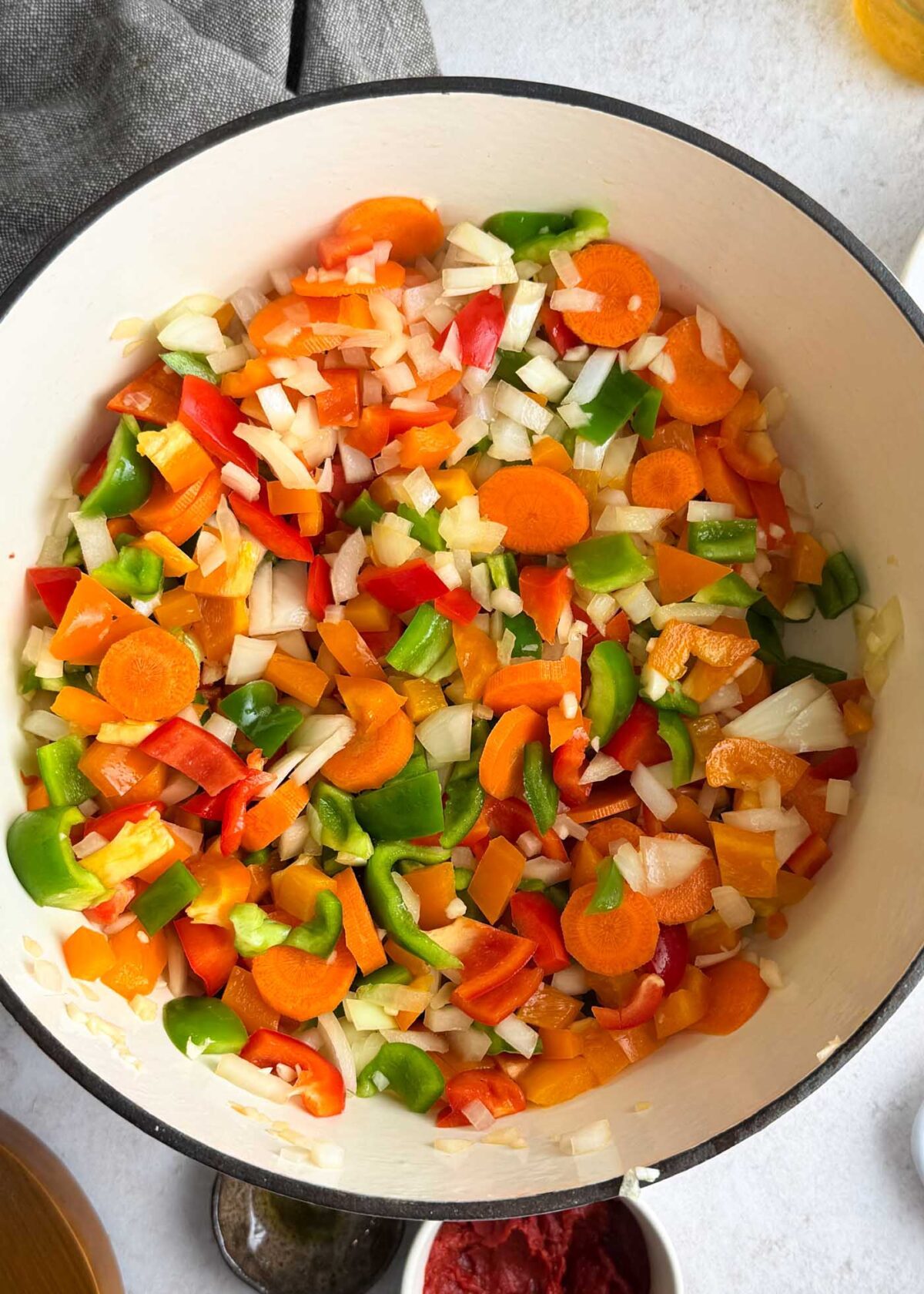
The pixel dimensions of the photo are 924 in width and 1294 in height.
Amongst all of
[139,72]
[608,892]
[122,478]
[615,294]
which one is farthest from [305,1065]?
[139,72]

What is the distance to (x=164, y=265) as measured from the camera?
4.79 feet

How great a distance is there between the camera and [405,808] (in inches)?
58.7

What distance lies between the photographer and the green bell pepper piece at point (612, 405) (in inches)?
61.9

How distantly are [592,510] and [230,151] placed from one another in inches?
26.6

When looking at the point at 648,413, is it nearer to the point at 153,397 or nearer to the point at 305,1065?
the point at 153,397

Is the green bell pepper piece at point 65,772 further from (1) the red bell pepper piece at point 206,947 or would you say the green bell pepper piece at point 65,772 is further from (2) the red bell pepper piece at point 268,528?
(2) the red bell pepper piece at point 268,528

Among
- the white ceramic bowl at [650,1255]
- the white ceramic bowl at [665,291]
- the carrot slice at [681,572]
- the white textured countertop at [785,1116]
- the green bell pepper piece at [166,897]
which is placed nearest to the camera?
the white ceramic bowl at [665,291]

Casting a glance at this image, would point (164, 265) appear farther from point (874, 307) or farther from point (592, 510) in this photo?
point (874, 307)

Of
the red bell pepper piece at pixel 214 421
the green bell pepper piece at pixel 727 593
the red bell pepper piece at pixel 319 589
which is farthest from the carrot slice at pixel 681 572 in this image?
the red bell pepper piece at pixel 214 421

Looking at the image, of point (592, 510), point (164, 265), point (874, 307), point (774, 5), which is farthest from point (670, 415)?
point (774, 5)

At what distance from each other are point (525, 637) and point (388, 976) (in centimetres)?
51

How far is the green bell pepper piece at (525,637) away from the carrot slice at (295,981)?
50cm

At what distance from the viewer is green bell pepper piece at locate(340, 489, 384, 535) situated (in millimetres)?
1540

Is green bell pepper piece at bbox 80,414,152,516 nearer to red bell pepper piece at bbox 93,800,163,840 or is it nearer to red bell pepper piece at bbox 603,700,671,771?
red bell pepper piece at bbox 93,800,163,840
